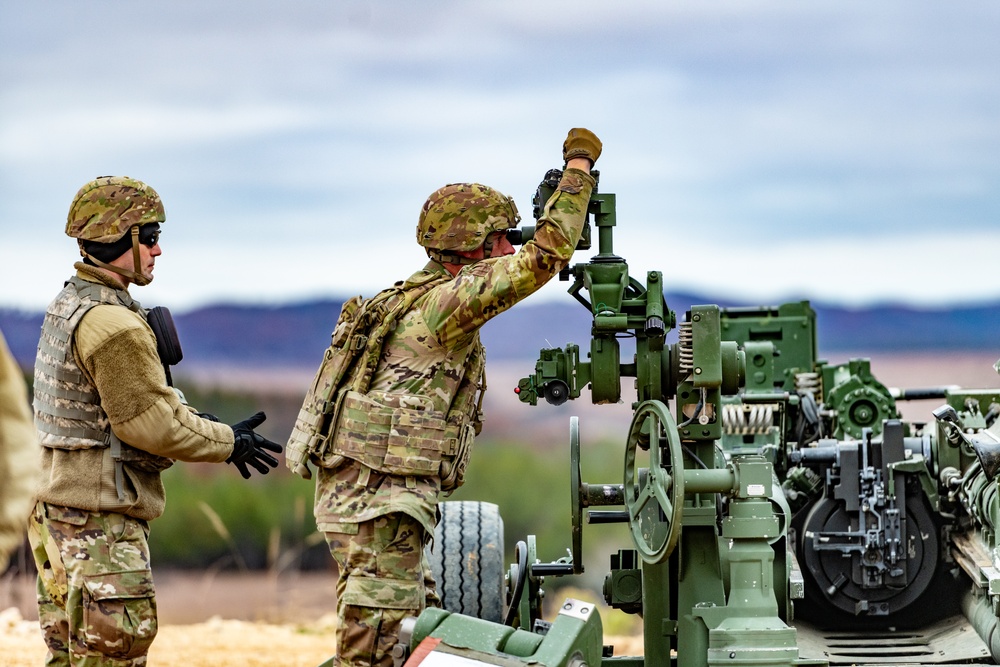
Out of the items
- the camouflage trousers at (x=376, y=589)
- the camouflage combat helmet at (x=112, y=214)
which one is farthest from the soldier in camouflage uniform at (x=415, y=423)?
the camouflage combat helmet at (x=112, y=214)

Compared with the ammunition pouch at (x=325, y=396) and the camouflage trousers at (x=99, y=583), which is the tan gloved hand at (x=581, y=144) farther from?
the camouflage trousers at (x=99, y=583)

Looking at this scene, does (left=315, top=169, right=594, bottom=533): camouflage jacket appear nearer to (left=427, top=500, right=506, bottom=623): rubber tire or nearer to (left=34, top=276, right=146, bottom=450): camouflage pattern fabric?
(left=34, top=276, right=146, bottom=450): camouflage pattern fabric

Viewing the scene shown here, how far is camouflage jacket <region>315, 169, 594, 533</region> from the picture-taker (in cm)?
612

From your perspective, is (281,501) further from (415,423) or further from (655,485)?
(655,485)

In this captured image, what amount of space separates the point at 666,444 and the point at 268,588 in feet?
28.0

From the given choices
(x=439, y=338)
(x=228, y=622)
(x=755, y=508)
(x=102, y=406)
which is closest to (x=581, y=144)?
(x=439, y=338)

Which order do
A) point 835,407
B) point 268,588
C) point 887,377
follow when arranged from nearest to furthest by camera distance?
point 835,407 < point 268,588 < point 887,377

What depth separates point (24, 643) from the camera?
1086 centimetres

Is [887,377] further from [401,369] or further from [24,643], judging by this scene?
[401,369]

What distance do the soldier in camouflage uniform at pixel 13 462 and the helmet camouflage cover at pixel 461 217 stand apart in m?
3.10

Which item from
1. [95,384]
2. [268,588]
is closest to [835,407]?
[95,384]

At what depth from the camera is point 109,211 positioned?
6270mm

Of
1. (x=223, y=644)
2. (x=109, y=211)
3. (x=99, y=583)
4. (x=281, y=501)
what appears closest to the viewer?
(x=99, y=583)

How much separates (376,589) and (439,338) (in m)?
1.03
